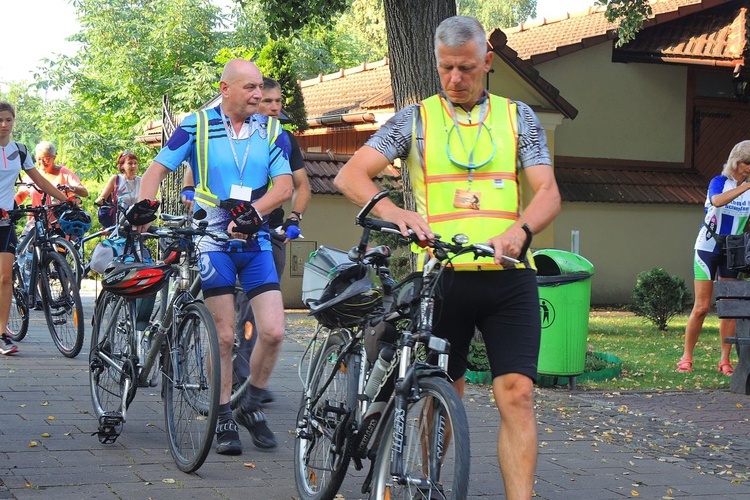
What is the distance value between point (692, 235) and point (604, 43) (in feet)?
13.2

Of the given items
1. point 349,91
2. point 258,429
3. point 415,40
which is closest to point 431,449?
point 258,429

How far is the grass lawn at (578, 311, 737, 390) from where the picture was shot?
32.4 ft

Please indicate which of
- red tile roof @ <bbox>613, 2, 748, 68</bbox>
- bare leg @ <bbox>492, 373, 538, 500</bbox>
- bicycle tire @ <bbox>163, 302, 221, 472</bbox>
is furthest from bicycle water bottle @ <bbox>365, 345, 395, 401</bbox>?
red tile roof @ <bbox>613, 2, 748, 68</bbox>

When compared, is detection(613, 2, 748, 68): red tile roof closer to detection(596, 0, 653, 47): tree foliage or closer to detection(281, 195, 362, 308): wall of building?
detection(281, 195, 362, 308): wall of building

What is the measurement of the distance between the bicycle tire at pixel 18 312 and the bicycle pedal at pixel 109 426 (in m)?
4.52

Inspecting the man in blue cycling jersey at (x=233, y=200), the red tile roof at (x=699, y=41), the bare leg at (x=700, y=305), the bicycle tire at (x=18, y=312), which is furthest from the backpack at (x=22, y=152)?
the red tile roof at (x=699, y=41)

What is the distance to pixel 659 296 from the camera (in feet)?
50.1

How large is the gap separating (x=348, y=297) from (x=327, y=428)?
0.61 metres

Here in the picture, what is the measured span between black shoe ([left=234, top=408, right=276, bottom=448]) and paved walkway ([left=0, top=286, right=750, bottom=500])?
61 millimetres

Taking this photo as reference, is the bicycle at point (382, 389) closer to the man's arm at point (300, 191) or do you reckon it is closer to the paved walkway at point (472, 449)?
the paved walkway at point (472, 449)

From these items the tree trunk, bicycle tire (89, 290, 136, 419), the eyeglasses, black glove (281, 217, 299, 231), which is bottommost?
bicycle tire (89, 290, 136, 419)

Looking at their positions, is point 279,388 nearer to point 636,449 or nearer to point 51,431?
point 51,431

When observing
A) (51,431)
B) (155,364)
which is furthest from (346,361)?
(51,431)

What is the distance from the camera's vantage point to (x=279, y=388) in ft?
28.2
